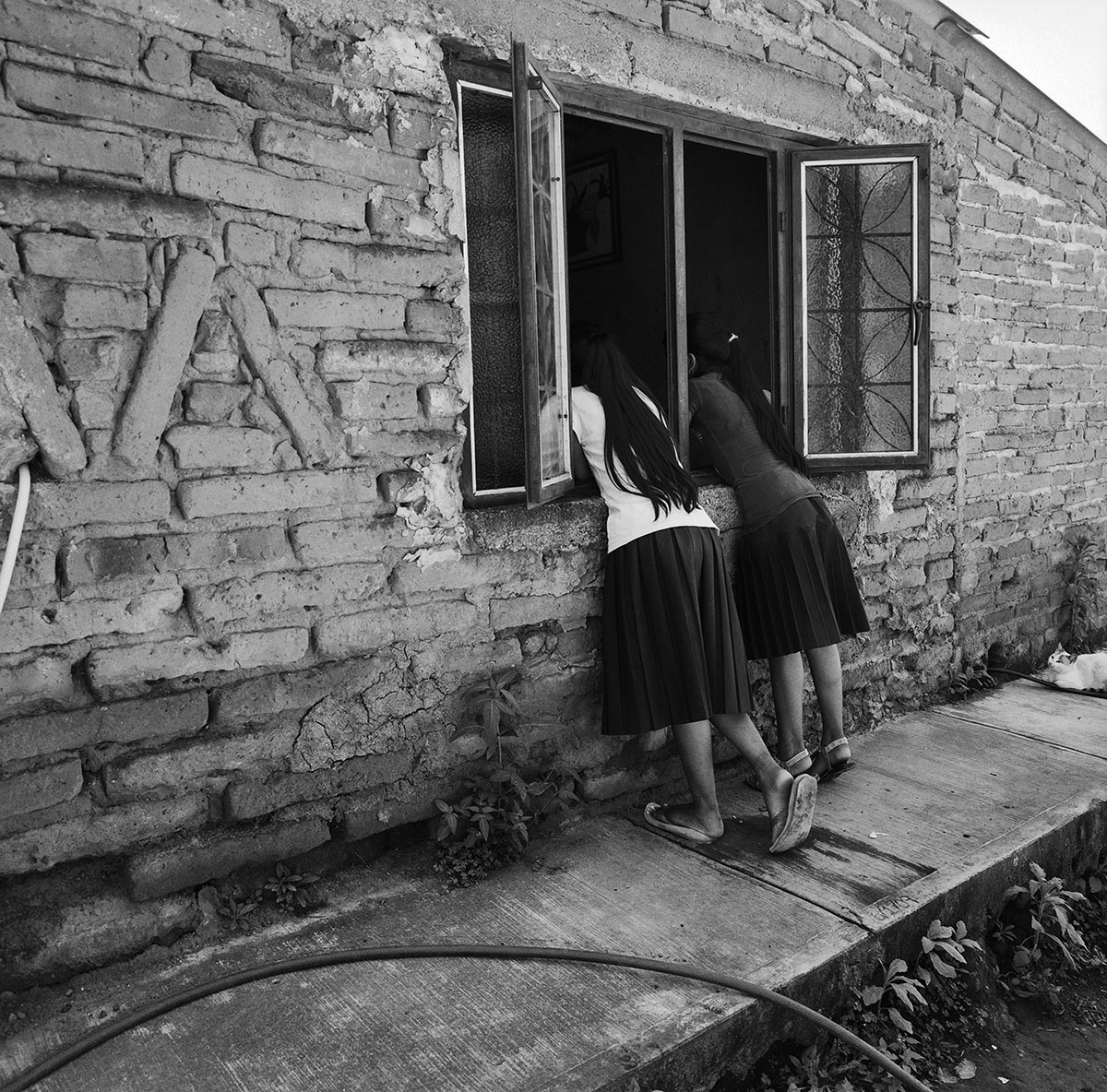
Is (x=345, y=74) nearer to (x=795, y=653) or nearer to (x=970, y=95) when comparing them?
(x=795, y=653)

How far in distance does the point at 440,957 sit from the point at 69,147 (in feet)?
7.16

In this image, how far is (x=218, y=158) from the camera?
2.59m

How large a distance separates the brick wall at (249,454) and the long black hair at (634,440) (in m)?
0.24

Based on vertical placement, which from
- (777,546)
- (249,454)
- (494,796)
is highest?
(249,454)

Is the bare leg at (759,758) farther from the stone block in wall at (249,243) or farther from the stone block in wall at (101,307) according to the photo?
the stone block in wall at (101,307)

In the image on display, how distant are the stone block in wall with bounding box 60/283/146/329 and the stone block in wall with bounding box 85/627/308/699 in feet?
2.65

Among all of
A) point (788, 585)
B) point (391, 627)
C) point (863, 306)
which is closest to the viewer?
point (391, 627)

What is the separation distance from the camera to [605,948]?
2.61 m

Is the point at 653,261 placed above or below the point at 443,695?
above

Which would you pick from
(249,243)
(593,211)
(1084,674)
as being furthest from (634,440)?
(593,211)

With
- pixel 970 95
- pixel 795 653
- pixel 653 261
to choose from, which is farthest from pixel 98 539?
pixel 970 95

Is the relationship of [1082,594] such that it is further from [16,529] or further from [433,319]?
[16,529]

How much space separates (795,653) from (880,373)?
138 cm

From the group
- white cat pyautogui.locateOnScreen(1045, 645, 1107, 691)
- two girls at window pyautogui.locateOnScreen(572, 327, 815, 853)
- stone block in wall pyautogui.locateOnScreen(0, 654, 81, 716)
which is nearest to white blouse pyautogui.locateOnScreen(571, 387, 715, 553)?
two girls at window pyautogui.locateOnScreen(572, 327, 815, 853)
